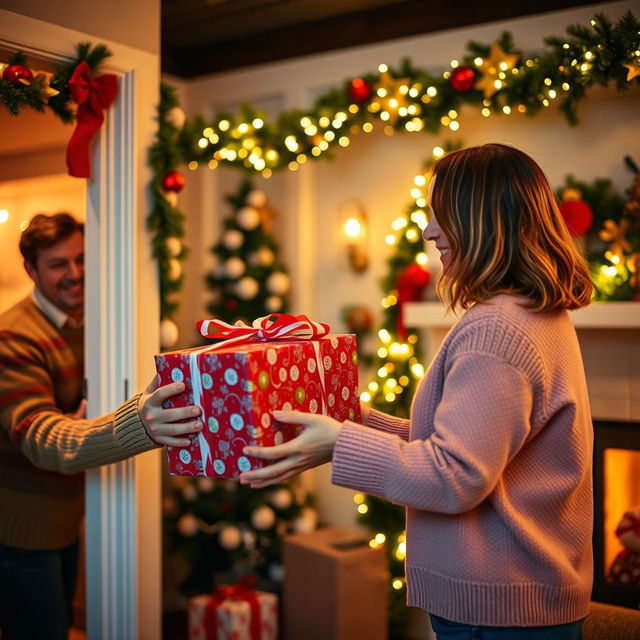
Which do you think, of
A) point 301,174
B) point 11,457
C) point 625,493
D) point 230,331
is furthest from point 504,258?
point 301,174

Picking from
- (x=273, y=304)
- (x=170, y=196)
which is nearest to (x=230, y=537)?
(x=273, y=304)

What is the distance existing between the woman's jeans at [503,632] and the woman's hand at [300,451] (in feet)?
1.23

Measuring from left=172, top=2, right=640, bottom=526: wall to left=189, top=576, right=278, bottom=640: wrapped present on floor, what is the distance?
57cm

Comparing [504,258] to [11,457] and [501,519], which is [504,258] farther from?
[11,457]

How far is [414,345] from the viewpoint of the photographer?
3.33 meters

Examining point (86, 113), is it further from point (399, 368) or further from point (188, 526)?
point (188, 526)

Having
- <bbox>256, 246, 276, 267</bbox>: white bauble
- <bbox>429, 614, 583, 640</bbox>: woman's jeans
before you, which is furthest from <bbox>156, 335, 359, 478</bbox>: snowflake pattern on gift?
<bbox>256, 246, 276, 267</bbox>: white bauble

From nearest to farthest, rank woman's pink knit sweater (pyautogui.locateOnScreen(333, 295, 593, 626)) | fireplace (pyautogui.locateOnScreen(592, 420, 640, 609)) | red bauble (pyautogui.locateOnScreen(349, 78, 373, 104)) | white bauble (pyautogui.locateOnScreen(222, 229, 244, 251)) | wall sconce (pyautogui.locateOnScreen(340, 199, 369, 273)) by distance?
woman's pink knit sweater (pyautogui.locateOnScreen(333, 295, 593, 626)), fireplace (pyautogui.locateOnScreen(592, 420, 640, 609)), red bauble (pyautogui.locateOnScreen(349, 78, 373, 104)), wall sconce (pyautogui.locateOnScreen(340, 199, 369, 273)), white bauble (pyautogui.locateOnScreen(222, 229, 244, 251))

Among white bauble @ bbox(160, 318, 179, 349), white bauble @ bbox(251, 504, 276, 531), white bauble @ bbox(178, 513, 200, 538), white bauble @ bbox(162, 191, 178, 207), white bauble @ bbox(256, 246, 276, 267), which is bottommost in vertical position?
white bauble @ bbox(178, 513, 200, 538)

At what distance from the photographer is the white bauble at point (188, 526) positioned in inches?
139

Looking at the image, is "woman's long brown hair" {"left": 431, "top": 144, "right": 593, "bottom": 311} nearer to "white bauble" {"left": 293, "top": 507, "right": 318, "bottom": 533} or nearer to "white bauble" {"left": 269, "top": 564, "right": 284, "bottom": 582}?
"white bauble" {"left": 293, "top": 507, "right": 318, "bottom": 533}

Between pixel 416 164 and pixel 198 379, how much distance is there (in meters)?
2.18

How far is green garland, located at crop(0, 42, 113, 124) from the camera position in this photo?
7.08 ft

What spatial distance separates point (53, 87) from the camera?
7.59 feet
